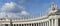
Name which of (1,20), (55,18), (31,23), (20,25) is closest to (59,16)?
(55,18)

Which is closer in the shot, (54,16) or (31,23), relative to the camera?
(54,16)

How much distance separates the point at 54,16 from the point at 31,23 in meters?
30.8

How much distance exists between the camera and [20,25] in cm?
11838

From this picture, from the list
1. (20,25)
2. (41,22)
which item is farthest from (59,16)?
(20,25)

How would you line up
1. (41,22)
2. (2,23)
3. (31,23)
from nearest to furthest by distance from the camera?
(41,22) → (31,23) → (2,23)

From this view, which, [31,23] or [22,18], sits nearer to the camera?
[31,23]

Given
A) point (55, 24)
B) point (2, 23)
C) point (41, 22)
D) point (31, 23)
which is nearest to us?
point (55, 24)

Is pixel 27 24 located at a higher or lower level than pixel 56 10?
lower

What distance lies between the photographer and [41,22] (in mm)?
100938

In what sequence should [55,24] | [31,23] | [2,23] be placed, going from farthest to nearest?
[2,23], [31,23], [55,24]

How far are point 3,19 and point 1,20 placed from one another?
6.91ft

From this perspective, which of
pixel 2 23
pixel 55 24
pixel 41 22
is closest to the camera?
pixel 55 24

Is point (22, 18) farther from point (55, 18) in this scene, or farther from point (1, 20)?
point (55, 18)

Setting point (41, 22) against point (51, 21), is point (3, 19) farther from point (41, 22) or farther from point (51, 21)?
point (51, 21)
